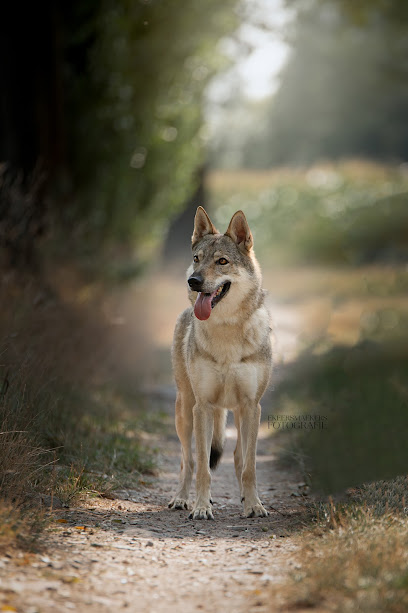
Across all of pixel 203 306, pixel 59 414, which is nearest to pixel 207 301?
pixel 203 306

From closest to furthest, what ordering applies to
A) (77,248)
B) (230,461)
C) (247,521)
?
1. (247,521)
2. (230,461)
3. (77,248)

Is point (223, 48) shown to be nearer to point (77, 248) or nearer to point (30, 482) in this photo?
point (77, 248)

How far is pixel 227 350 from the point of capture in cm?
627

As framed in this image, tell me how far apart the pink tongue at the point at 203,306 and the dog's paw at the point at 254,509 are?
1679mm

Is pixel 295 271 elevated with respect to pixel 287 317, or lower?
elevated

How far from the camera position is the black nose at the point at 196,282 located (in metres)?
6.03

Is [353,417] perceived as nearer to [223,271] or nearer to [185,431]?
[185,431]

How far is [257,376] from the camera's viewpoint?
6328 mm

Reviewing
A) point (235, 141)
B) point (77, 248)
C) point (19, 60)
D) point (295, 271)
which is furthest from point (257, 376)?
point (235, 141)

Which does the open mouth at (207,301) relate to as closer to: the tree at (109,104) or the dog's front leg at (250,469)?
the dog's front leg at (250,469)

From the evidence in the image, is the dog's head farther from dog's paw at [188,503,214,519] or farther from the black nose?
dog's paw at [188,503,214,519]

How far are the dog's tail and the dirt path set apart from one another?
44 centimetres

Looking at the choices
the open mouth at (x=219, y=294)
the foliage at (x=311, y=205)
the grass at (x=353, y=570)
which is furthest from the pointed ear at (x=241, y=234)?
the foliage at (x=311, y=205)

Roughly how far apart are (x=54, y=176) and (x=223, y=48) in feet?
24.0
